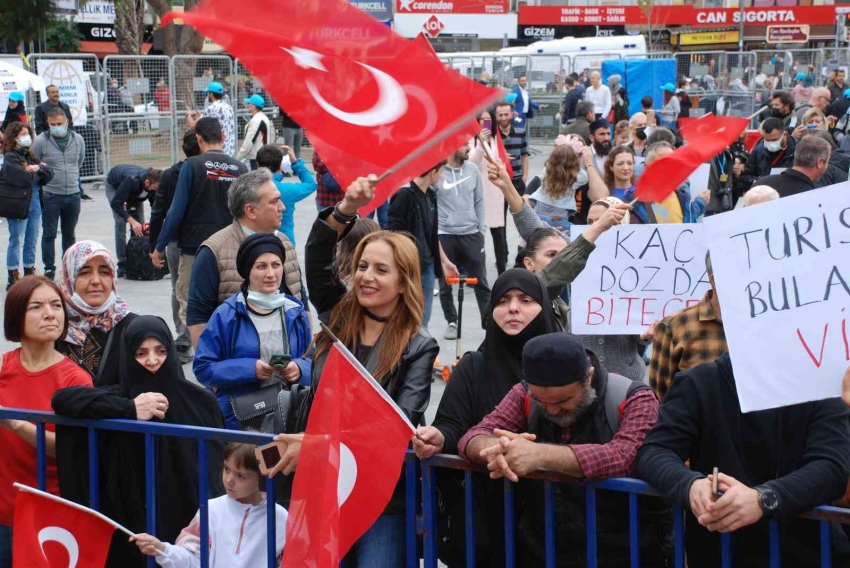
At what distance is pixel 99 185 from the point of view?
62.4 ft

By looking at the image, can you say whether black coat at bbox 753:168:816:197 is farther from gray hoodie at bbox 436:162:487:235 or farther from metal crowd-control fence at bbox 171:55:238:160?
metal crowd-control fence at bbox 171:55:238:160

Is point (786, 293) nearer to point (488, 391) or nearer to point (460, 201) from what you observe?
point (488, 391)

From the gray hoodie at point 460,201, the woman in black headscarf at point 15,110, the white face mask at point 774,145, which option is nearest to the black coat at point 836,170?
the white face mask at point 774,145

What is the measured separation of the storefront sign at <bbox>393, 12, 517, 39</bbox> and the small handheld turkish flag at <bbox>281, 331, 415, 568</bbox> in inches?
1916

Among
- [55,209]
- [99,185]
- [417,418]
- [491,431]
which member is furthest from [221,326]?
[99,185]

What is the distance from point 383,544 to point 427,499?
0.83 ft

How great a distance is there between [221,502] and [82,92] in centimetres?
1513

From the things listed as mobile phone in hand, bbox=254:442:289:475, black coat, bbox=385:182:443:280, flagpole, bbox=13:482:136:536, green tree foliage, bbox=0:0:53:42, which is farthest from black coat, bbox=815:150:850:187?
green tree foliage, bbox=0:0:53:42

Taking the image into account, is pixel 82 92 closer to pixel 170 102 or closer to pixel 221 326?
pixel 170 102

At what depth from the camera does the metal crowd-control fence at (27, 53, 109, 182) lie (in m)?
17.6

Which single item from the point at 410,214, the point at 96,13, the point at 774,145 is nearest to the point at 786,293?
the point at 410,214

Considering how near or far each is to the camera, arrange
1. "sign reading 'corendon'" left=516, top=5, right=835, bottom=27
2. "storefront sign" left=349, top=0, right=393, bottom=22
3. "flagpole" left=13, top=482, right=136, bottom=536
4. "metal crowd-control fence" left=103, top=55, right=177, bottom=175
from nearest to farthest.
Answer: "flagpole" left=13, top=482, right=136, bottom=536 < "metal crowd-control fence" left=103, top=55, right=177, bottom=175 < "storefront sign" left=349, top=0, right=393, bottom=22 < "sign reading 'corendon'" left=516, top=5, right=835, bottom=27

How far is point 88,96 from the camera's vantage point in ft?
59.3

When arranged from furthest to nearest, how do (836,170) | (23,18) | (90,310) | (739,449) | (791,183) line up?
(23,18) → (836,170) → (791,183) → (90,310) → (739,449)
